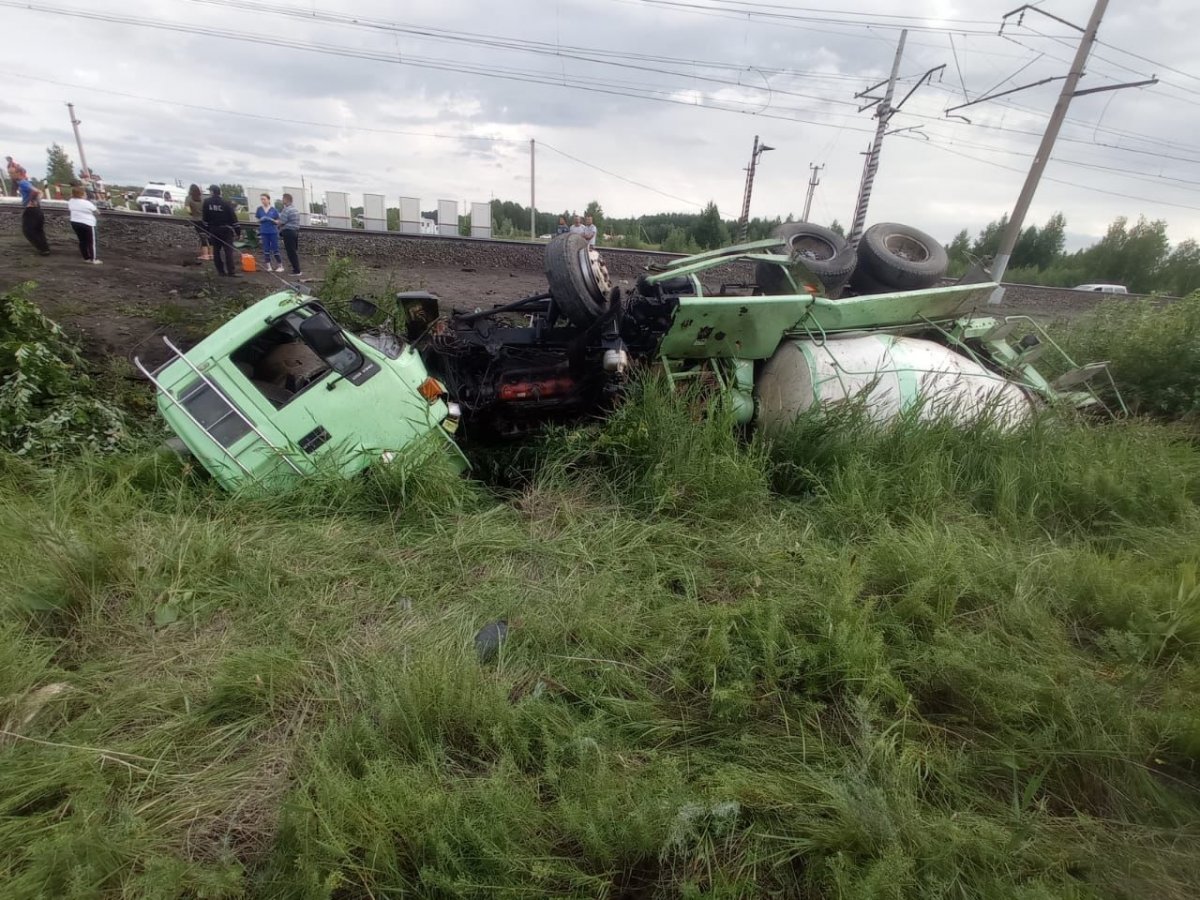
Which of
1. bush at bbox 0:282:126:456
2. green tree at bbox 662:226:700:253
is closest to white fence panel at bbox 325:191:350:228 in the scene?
green tree at bbox 662:226:700:253

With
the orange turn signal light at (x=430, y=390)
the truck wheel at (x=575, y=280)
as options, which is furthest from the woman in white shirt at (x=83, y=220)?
the truck wheel at (x=575, y=280)

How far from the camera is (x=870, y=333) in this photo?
4922mm

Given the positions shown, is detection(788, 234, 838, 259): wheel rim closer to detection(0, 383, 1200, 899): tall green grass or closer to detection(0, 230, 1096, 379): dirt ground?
detection(0, 230, 1096, 379): dirt ground

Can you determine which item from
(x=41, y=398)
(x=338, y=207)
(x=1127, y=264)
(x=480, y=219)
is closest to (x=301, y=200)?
(x=338, y=207)

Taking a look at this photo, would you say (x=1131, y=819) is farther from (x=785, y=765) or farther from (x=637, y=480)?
(x=637, y=480)

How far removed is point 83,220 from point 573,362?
9.78 m

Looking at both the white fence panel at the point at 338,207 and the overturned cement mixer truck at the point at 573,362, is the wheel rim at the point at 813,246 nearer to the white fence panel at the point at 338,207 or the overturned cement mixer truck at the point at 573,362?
the overturned cement mixer truck at the point at 573,362

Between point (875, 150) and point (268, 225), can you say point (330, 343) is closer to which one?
point (268, 225)

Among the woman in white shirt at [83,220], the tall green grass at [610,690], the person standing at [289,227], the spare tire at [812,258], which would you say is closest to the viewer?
the tall green grass at [610,690]

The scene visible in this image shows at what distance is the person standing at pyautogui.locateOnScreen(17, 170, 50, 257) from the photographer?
31.3 ft

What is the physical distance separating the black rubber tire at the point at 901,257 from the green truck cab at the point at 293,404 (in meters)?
4.44

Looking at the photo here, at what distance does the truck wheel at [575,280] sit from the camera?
4430 mm

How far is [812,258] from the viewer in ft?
20.0

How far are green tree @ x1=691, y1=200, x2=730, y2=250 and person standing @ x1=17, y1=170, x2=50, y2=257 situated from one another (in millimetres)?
30629
